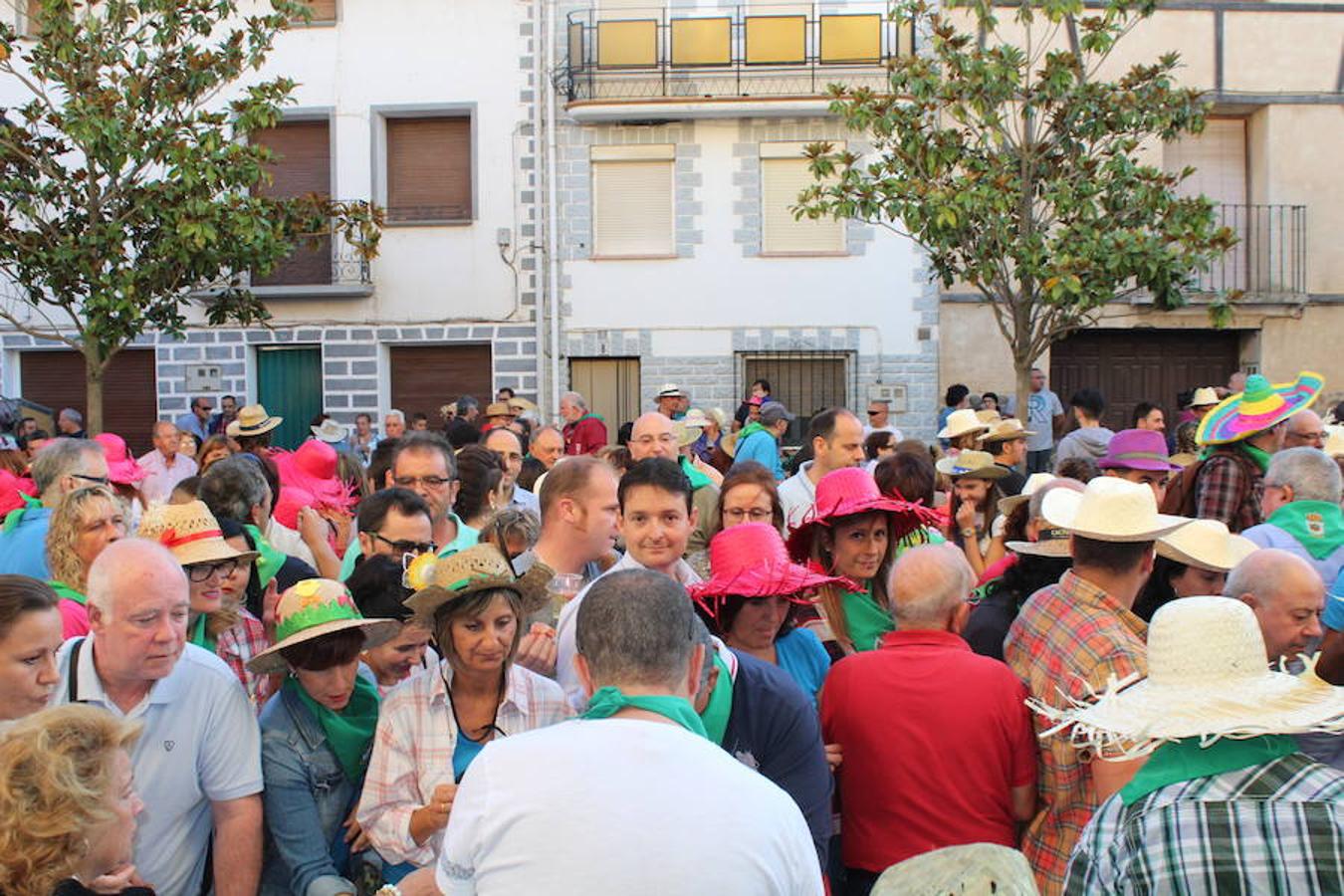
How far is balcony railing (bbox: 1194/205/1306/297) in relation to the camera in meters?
19.4

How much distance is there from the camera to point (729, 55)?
19469 millimetres

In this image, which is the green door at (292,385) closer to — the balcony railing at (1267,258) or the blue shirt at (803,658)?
the balcony railing at (1267,258)

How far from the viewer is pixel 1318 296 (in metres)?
19.4

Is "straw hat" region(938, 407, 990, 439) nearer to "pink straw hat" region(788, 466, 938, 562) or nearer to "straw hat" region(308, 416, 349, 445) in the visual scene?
"pink straw hat" region(788, 466, 938, 562)

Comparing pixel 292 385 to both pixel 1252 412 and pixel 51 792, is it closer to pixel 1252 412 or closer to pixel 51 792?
pixel 1252 412

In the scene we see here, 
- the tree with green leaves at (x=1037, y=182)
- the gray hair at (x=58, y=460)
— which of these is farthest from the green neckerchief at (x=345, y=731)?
the tree with green leaves at (x=1037, y=182)

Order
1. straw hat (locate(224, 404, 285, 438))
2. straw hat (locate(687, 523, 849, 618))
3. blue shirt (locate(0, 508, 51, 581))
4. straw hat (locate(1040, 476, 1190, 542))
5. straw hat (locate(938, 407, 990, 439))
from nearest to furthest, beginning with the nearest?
straw hat (locate(687, 523, 849, 618)), straw hat (locate(1040, 476, 1190, 542)), blue shirt (locate(0, 508, 51, 581)), straw hat (locate(938, 407, 990, 439)), straw hat (locate(224, 404, 285, 438))

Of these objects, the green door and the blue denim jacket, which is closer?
the blue denim jacket

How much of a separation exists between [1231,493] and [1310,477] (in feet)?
3.03

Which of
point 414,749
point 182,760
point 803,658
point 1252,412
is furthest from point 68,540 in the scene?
point 1252,412

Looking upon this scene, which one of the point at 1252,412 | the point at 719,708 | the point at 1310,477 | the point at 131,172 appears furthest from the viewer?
the point at 131,172

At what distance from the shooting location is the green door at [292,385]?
66.1ft


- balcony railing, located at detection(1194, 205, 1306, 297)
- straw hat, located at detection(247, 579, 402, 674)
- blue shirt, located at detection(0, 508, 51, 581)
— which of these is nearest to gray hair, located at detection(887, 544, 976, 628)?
straw hat, located at detection(247, 579, 402, 674)

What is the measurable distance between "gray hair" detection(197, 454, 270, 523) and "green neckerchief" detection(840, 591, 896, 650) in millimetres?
2567
